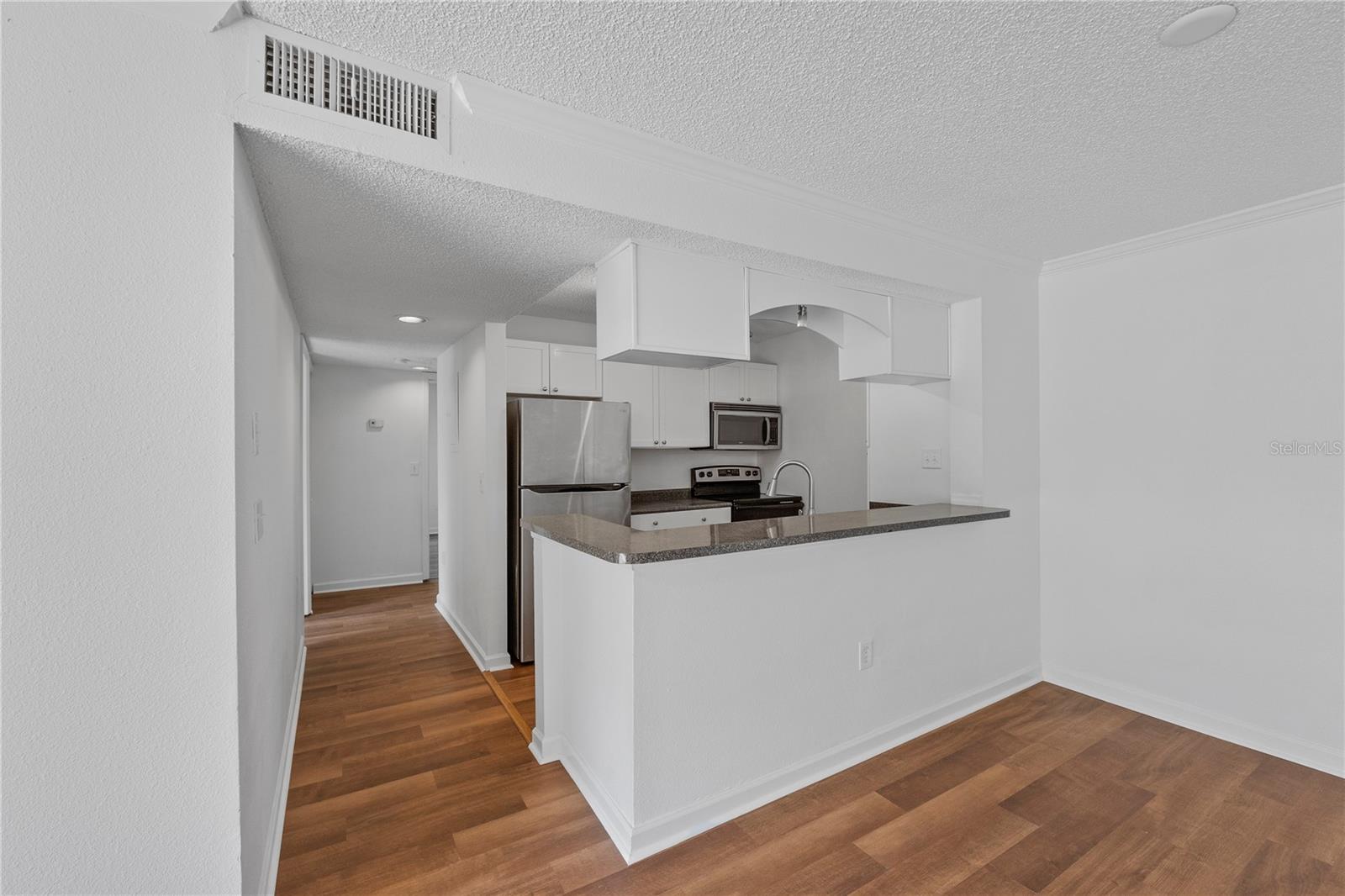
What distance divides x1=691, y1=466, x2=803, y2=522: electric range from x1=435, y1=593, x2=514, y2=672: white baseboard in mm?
1955

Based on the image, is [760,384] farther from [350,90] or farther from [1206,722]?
[350,90]

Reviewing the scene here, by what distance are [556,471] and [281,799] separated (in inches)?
79.7

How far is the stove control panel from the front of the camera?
16.4 ft

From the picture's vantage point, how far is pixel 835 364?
15.4ft

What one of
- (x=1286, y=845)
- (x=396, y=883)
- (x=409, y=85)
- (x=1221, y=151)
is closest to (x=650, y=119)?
(x=409, y=85)

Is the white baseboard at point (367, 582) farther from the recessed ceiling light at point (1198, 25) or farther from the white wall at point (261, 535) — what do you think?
the recessed ceiling light at point (1198, 25)

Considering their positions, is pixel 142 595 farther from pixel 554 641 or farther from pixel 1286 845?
pixel 1286 845

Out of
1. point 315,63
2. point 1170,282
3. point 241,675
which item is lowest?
point 241,675

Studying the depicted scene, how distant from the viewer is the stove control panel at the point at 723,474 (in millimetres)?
5004

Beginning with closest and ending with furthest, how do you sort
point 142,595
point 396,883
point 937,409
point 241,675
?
1. point 142,595
2. point 241,675
3. point 396,883
4. point 937,409

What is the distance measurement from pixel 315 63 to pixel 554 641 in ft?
6.91

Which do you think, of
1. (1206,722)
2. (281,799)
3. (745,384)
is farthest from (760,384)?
(281,799)

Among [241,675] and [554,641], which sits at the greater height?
[241,675]

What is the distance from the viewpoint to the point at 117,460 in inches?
48.6
